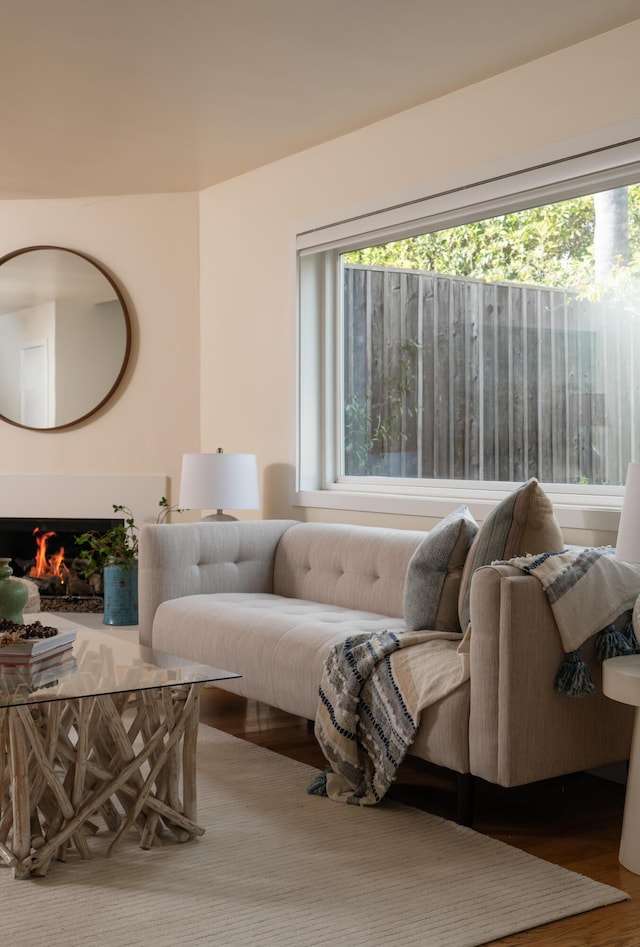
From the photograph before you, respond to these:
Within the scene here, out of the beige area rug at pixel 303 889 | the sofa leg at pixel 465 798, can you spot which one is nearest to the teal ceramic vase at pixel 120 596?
the beige area rug at pixel 303 889

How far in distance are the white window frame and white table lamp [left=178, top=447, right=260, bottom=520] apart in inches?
11.0

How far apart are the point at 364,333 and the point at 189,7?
1.88m

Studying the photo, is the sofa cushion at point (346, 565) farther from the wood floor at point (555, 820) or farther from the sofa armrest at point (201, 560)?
A: the wood floor at point (555, 820)

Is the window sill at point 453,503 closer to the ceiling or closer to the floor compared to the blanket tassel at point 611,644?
closer to the ceiling

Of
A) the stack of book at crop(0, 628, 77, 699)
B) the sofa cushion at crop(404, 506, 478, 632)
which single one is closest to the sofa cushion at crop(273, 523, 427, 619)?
the sofa cushion at crop(404, 506, 478, 632)

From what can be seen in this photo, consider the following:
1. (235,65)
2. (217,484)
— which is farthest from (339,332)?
(235,65)

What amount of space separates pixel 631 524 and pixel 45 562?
4120mm

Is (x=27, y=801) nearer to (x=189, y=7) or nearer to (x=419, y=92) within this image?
(x=189, y=7)

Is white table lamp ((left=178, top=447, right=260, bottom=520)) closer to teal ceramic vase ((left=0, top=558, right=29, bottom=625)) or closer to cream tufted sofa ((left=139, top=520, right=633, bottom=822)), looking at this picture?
cream tufted sofa ((left=139, top=520, right=633, bottom=822))

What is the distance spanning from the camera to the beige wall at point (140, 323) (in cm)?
577

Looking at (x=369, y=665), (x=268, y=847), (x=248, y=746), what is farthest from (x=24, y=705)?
(x=248, y=746)

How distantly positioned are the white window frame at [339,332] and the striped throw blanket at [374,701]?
2.86 feet

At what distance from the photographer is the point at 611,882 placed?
2537 millimetres

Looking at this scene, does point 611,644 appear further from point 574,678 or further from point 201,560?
point 201,560
